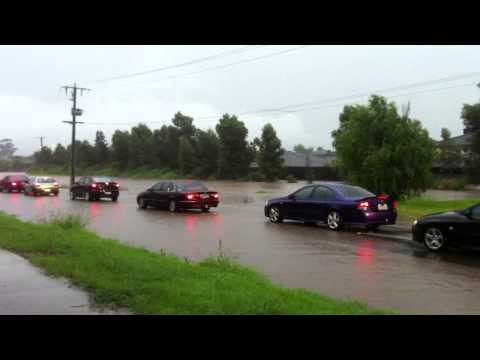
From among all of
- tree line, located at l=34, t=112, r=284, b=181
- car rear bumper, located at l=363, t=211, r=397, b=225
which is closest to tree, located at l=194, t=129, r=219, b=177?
tree line, located at l=34, t=112, r=284, b=181

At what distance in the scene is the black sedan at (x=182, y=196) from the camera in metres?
23.3

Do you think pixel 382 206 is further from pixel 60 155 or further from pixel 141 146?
pixel 60 155

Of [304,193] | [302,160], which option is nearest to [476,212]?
[304,193]

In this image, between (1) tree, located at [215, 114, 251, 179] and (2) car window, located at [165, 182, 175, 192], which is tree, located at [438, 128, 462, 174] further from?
(2) car window, located at [165, 182, 175, 192]

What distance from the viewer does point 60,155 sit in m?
122

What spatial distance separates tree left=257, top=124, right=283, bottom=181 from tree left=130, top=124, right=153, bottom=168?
1130 inches

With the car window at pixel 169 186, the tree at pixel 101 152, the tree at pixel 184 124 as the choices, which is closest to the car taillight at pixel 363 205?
the car window at pixel 169 186

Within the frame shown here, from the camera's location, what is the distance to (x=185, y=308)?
6176 millimetres

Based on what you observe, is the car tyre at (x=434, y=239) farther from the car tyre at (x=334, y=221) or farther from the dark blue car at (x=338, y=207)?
Answer: the car tyre at (x=334, y=221)

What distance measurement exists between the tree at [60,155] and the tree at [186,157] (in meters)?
45.9
